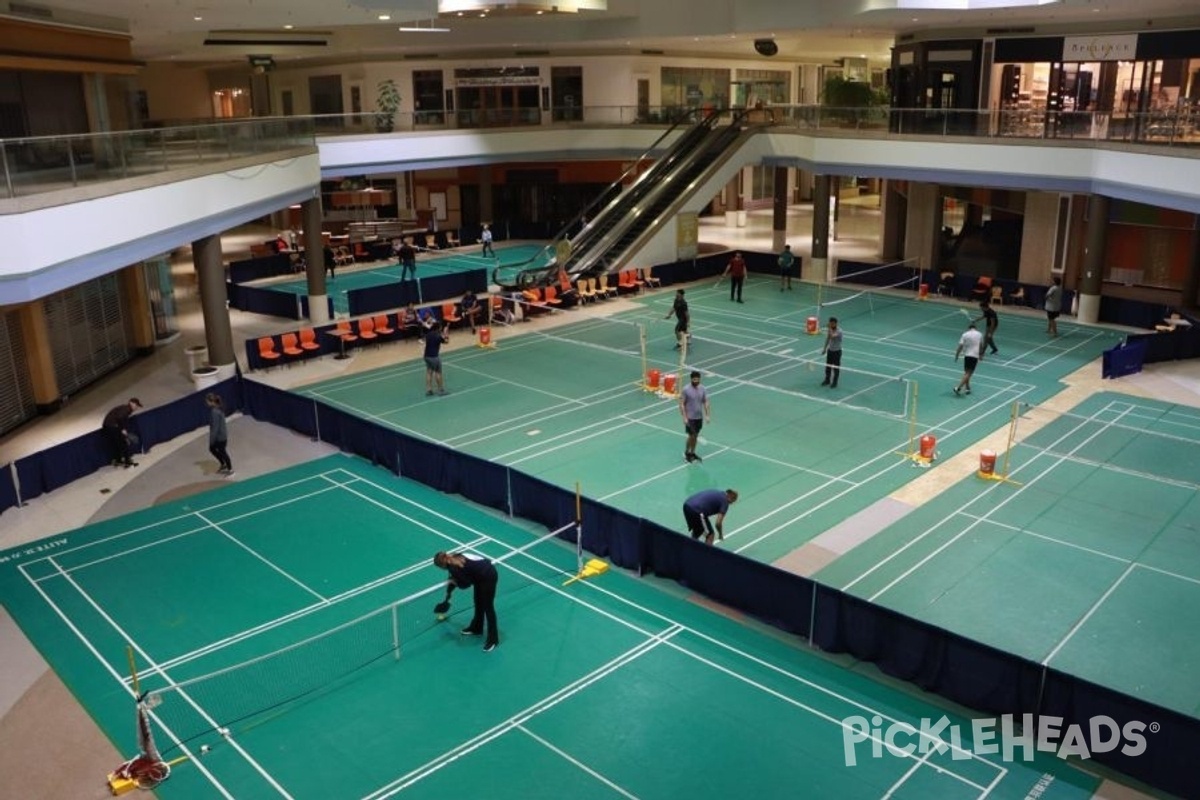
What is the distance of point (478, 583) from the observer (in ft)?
44.4

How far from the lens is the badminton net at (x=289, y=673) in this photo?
1254 cm

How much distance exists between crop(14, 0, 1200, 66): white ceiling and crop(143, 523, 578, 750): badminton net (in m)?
15.8

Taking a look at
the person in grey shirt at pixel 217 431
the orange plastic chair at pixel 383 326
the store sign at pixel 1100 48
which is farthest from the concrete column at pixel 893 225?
the person in grey shirt at pixel 217 431

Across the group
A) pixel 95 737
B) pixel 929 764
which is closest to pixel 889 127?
pixel 929 764

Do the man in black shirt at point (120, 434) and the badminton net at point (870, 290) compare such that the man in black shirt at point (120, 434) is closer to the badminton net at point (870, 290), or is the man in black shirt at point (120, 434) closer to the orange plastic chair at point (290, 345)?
the orange plastic chair at point (290, 345)

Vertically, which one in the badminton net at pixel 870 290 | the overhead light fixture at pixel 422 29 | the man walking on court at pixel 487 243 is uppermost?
the overhead light fixture at pixel 422 29

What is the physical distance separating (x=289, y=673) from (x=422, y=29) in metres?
34.7

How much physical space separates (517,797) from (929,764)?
472 centimetres

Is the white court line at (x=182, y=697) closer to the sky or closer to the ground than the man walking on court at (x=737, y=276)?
closer to the ground

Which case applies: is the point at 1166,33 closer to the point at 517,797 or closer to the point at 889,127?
the point at 889,127

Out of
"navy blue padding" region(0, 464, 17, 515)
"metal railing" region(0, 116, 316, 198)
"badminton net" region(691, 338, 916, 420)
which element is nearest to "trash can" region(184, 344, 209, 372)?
"metal railing" region(0, 116, 316, 198)

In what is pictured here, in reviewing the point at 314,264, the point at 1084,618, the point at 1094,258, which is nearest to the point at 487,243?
the point at 314,264

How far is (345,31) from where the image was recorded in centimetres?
4512

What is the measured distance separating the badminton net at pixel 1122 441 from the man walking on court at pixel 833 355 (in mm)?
4467
